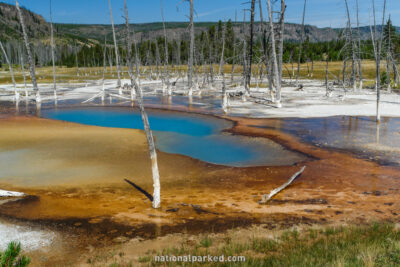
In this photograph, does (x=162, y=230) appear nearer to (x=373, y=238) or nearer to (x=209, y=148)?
(x=373, y=238)

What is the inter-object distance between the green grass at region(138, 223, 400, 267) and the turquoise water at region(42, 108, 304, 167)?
6460mm

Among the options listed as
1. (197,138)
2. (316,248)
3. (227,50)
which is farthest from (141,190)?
(227,50)

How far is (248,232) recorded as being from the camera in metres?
8.56

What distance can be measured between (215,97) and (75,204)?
1180 inches

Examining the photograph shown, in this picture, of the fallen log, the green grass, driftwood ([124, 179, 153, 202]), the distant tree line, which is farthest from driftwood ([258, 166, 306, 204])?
the distant tree line

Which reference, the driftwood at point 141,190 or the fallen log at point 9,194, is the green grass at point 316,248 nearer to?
the driftwood at point 141,190

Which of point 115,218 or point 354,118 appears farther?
point 354,118

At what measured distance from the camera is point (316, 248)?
7.25 m

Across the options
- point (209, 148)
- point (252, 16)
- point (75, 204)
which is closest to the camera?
point (75, 204)

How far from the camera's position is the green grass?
6297mm

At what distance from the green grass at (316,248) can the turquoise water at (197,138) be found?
6460 mm

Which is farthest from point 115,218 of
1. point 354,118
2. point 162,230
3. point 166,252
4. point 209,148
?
point 354,118

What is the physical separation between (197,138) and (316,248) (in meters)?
13.3

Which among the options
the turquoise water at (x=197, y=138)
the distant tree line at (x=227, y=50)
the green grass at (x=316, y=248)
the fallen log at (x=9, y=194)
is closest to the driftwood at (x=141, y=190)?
the green grass at (x=316, y=248)
